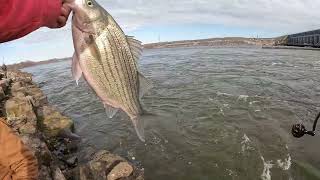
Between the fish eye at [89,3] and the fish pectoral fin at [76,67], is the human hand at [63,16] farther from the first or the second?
the fish pectoral fin at [76,67]

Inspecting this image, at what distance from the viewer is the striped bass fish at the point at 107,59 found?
2.96 metres

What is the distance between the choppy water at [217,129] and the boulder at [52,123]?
75cm

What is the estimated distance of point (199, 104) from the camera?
15.3 m

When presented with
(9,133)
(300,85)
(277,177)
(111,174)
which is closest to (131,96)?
(9,133)

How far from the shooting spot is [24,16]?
2.39 metres

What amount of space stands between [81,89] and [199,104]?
359 inches

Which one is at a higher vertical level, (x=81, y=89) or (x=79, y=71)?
(x=79, y=71)

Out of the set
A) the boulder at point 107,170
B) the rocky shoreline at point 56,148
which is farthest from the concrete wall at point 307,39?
the boulder at point 107,170

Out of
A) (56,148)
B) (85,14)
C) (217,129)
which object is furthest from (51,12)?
(217,129)

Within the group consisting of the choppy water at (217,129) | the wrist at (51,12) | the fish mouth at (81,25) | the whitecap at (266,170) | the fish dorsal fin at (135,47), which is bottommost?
the whitecap at (266,170)

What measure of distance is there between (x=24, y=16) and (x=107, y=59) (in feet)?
3.21

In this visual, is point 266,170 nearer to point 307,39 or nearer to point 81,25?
point 81,25

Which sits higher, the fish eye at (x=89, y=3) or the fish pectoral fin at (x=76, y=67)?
the fish eye at (x=89, y=3)

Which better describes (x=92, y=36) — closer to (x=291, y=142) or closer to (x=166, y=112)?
(x=291, y=142)
